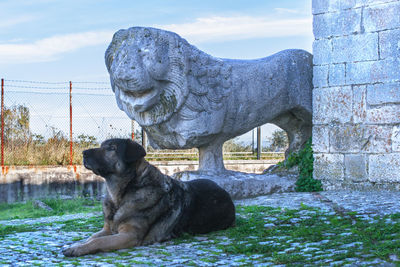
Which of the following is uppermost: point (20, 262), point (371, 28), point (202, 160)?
point (371, 28)

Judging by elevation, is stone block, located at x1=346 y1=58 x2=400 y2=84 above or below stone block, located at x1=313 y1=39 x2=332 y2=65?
below

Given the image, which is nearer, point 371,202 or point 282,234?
point 282,234

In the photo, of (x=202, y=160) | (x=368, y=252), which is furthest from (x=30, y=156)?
(x=368, y=252)

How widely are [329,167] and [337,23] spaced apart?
224 cm

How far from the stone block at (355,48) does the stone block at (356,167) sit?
1.48 meters

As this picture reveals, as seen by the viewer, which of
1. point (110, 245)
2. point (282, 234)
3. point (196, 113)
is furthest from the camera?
point (196, 113)

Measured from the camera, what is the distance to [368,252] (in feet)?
13.9

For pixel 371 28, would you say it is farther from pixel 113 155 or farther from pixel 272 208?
pixel 113 155

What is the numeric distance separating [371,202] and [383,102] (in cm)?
186

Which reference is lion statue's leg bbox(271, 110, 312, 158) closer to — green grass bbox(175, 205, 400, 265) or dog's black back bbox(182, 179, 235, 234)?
green grass bbox(175, 205, 400, 265)

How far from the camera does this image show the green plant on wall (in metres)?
8.75

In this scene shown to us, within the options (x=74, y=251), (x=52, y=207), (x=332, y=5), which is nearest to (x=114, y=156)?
(x=74, y=251)

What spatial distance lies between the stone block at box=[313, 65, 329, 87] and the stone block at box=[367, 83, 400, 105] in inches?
28.7

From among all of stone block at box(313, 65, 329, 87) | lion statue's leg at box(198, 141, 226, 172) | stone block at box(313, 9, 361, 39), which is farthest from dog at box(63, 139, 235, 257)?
stone block at box(313, 9, 361, 39)
